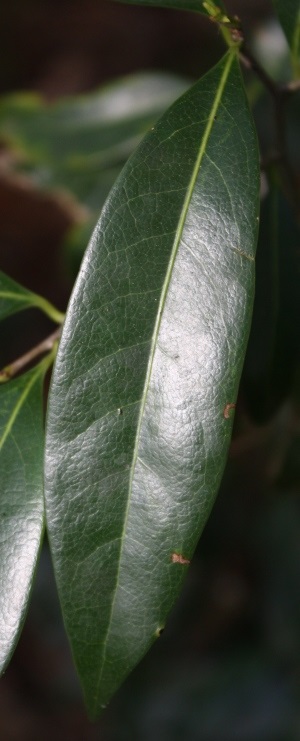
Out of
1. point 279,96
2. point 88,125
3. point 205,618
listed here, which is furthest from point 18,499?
point 205,618

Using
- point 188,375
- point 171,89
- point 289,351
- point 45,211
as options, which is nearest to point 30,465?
point 188,375

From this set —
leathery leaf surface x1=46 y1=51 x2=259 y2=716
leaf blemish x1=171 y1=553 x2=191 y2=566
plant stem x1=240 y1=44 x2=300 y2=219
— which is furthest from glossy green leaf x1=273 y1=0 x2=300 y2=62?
leaf blemish x1=171 y1=553 x2=191 y2=566

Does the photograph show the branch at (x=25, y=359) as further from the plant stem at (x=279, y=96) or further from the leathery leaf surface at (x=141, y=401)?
the plant stem at (x=279, y=96)

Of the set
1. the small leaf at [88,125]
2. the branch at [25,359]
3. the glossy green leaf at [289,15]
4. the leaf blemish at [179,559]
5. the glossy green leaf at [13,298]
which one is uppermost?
the glossy green leaf at [289,15]

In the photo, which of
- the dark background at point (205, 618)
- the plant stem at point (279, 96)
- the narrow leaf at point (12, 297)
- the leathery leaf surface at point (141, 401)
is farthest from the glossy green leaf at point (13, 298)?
the dark background at point (205, 618)

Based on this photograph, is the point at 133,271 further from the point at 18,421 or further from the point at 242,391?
the point at 242,391

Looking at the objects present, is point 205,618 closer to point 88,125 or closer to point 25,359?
point 88,125
